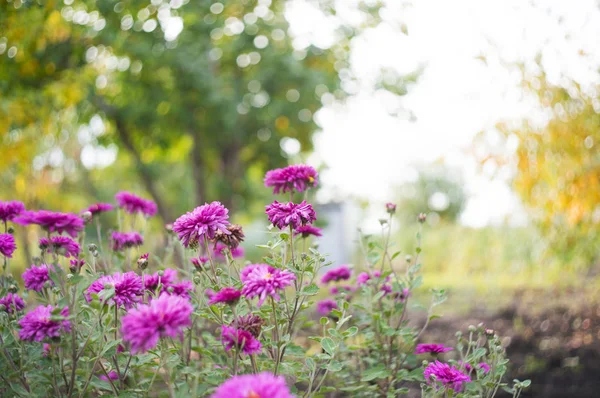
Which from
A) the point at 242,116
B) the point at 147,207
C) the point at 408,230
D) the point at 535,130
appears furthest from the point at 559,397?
the point at 408,230

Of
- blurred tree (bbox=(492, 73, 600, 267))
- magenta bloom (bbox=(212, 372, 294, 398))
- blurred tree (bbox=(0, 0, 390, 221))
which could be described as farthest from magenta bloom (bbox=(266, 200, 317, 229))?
blurred tree (bbox=(492, 73, 600, 267))

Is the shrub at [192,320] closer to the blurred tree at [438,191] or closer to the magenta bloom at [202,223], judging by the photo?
the magenta bloom at [202,223]

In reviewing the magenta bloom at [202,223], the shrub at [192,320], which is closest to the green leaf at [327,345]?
the shrub at [192,320]

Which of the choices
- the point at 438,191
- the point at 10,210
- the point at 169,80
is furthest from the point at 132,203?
the point at 438,191

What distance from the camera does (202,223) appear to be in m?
1.32

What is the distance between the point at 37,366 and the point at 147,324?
81 centimetres

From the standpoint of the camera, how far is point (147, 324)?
1003 millimetres

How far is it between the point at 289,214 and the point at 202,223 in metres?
0.22

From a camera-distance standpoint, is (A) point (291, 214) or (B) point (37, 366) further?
(B) point (37, 366)

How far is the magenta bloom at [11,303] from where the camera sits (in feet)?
4.98

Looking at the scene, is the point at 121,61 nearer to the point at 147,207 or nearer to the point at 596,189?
the point at 147,207

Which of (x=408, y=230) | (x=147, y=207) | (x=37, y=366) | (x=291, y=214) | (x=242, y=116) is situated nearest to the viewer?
(x=291, y=214)

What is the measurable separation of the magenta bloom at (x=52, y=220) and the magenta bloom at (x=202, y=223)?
1.26 feet

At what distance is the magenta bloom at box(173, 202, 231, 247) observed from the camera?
1.32m
